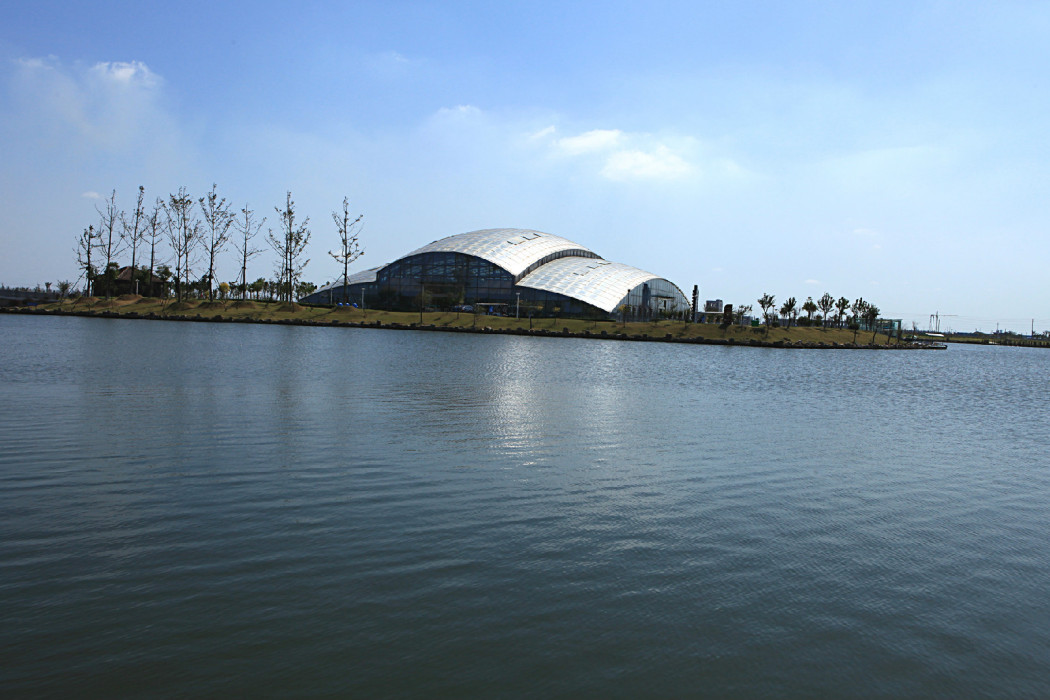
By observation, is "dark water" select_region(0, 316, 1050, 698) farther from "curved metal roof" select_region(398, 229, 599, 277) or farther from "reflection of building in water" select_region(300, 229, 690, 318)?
"curved metal roof" select_region(398, 229, 599, 277)

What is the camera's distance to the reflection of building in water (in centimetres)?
9138

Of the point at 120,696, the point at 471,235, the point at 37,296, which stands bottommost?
the point at 120,696

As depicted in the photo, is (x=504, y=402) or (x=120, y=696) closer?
(x=120, y=696)

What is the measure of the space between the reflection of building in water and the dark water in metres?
73.1

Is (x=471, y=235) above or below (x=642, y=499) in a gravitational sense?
above

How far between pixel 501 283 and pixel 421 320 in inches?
671

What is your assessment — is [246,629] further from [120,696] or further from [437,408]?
[437,408]

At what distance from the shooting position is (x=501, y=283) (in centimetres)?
9312

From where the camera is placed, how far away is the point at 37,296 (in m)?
116

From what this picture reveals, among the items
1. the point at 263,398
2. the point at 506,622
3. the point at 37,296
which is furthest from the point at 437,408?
the point at 37,296

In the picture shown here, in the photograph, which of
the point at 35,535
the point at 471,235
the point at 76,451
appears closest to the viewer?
the point at 35,535

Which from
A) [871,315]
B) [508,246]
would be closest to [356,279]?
[508,246]

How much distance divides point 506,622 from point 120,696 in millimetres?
2933

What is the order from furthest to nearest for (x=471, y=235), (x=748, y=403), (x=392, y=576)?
1. (x=471, y=235)
2. (x=748, y=403)
3. (x=392, y=576)
